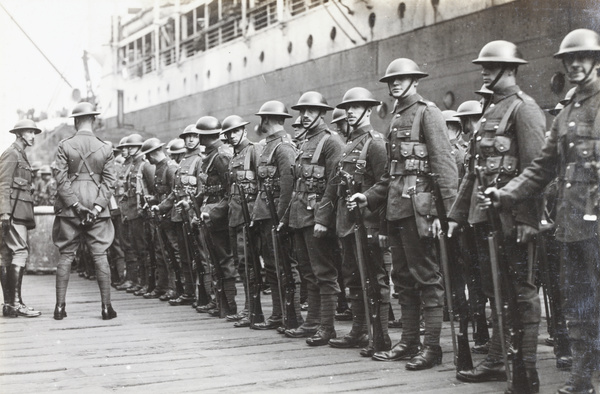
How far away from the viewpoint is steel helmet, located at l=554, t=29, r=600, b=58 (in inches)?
144

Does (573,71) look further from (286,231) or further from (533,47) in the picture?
(533,47)

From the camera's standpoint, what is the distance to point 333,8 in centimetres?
1672

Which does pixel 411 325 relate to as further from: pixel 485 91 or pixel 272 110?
pixel 272 110

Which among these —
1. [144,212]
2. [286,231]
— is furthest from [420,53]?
[286,231]

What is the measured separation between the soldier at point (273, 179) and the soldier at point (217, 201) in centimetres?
69

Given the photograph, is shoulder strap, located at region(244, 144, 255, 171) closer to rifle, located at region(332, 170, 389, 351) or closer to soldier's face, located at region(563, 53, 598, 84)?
rifle, located at region(332, 170, 389, 351)

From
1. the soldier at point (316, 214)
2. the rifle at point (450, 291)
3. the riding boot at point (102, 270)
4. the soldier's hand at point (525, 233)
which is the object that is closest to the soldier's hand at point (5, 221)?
the riding boot at point (102, 270)

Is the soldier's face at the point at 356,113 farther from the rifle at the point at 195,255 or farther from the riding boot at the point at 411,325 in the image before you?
the rifle at the point at 195,255

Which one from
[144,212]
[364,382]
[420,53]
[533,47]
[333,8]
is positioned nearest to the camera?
[364,382]

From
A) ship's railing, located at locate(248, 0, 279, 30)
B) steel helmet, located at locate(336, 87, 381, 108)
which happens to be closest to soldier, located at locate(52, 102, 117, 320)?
steel helmet, located at locate(336, 87, 381, 108)

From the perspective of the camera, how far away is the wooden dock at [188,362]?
425cm

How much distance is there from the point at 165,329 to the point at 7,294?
2006 millimetres

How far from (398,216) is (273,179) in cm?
184

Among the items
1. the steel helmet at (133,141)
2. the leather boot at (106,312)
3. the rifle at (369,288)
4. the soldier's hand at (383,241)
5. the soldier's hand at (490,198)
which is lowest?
the leather boot at (106,312)
